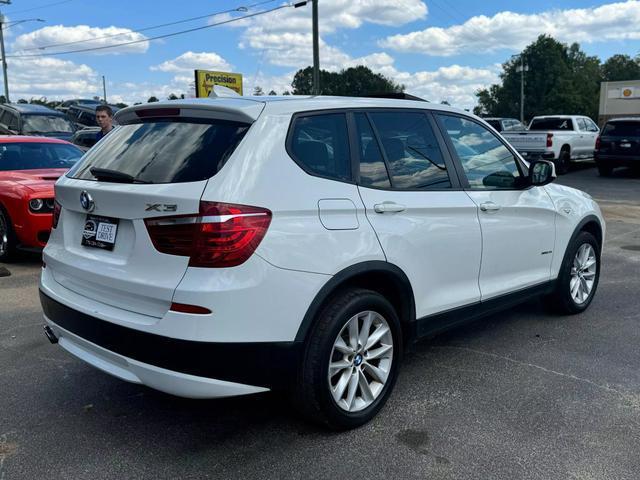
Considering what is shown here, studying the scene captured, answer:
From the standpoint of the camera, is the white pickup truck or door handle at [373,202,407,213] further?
the white pickup truck

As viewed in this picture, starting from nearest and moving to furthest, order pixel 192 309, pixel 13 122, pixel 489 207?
pixel 192 309 < pixel 489 207 < pixel 13 122

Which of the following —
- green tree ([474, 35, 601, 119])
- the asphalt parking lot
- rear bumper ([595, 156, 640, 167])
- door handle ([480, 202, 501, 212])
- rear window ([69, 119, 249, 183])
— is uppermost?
green tree ([474, 35, 601, 119])

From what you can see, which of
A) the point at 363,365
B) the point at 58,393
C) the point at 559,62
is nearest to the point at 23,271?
the point at 58,393

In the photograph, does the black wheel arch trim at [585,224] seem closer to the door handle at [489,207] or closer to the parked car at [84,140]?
the door handle at [489,207]

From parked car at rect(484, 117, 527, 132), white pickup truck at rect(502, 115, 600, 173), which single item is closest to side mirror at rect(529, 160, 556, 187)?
white pickup truck at rect(502, 115, 600, 173)

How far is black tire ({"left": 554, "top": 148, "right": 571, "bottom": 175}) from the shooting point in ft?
62.8

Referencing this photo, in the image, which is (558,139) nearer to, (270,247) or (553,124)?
(553,124)

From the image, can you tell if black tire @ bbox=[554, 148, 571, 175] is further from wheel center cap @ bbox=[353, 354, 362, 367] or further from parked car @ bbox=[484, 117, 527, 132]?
wheel center cap @ bbox=[353, 354, 362, 367]

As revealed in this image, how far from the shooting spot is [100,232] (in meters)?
3.03

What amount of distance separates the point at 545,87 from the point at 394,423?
8279 centimetres

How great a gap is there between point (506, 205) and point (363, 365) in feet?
5.43

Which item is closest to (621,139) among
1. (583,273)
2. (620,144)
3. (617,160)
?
(620,144)

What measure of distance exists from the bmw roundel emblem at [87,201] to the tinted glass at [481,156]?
2273mm

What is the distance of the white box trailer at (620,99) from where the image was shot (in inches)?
1013
